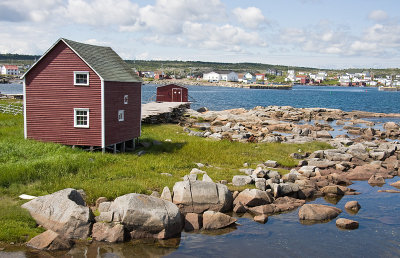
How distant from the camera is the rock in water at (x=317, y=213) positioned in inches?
768

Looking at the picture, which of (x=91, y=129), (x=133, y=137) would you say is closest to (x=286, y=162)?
(x=133, y=137)

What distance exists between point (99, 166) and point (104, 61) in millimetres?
9229

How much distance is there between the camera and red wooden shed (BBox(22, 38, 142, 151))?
27328 mm

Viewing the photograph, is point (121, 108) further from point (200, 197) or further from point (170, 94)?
point (170, 94)

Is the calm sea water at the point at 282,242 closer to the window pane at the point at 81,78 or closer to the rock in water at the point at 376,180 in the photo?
the rock in water at the point at 376,180

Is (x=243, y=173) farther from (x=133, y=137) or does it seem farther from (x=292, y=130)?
(x=292, y=130)

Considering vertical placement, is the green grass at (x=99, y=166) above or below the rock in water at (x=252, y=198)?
above

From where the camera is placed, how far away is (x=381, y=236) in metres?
17.8

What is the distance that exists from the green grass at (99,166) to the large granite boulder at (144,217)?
300 cm

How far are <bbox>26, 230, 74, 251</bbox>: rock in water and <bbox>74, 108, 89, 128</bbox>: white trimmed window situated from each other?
13.3 meters

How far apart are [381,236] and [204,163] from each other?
42.2 feet

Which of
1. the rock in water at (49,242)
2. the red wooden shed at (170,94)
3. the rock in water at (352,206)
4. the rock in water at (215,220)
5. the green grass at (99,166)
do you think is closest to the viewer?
the rock in water at (49,242)

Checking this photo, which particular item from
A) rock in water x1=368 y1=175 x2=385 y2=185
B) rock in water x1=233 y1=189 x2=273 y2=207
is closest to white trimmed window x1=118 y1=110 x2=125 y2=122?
rock in water x1=233 y1=189 x2=273 y2=207

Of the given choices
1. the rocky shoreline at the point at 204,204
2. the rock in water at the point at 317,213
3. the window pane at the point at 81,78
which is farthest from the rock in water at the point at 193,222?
the window pane at the point at 81,78
